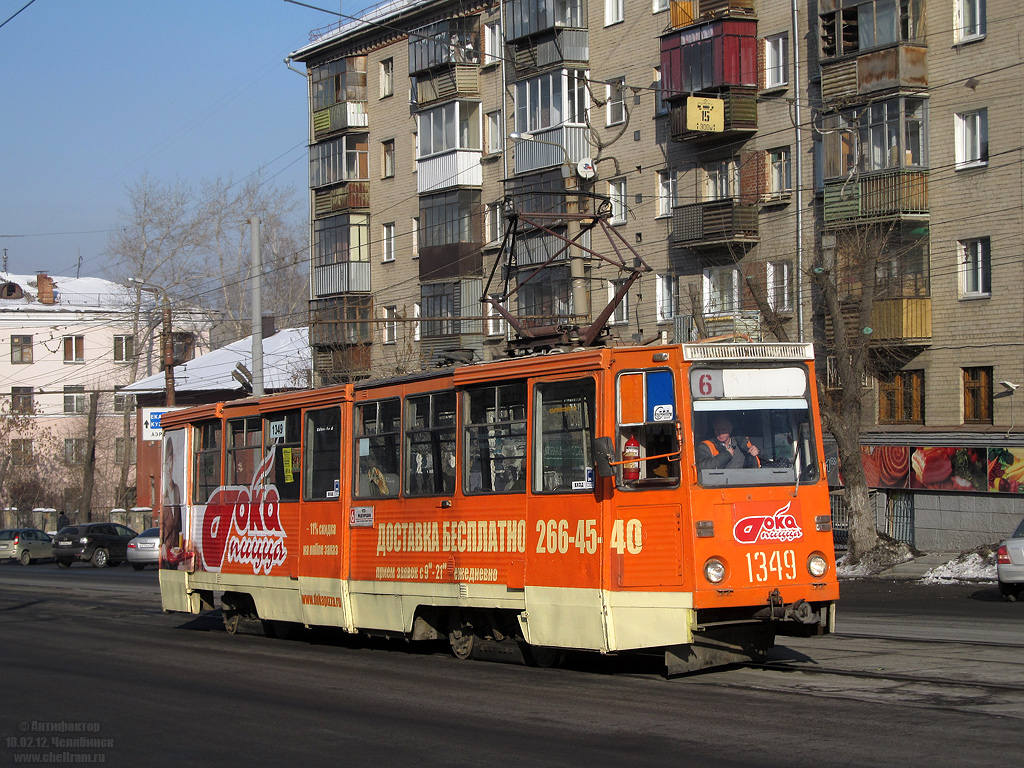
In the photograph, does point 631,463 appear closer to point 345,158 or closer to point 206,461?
point 206,461

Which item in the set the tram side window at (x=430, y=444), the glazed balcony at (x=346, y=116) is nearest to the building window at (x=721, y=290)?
the glazed balcony at (x=346, y=116)

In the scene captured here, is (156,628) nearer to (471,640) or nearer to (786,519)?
(471,640)

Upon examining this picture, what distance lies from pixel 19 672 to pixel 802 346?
8701 mm

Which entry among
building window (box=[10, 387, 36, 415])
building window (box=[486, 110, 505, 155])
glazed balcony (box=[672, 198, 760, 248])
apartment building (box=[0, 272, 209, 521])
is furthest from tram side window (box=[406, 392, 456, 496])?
building window (box=[10, 387, 36, 415])

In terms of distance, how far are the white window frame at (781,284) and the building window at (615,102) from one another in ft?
26.2

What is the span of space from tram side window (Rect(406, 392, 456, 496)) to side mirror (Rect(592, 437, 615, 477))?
2521 mm

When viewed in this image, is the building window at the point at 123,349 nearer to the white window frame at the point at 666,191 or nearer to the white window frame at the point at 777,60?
the white window frame at the point at 666,191

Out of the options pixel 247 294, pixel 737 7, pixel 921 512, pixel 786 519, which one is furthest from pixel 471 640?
pixel 247 294

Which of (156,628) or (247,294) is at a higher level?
(247,294)

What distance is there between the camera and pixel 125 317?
7944 centimetres

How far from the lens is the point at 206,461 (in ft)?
57.2

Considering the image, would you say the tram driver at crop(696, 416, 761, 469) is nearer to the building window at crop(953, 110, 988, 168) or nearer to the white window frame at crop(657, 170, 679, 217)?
the building window at crop(953, 110, 988, 168)

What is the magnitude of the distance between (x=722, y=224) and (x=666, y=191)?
359cm

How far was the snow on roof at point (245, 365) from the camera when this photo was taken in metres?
56.5
